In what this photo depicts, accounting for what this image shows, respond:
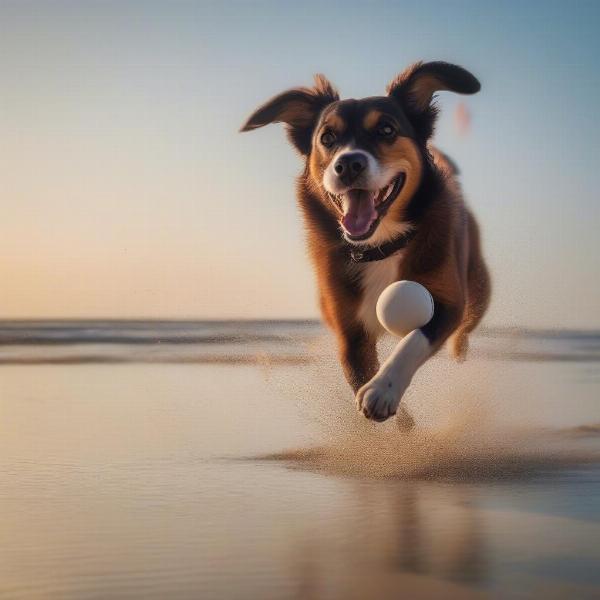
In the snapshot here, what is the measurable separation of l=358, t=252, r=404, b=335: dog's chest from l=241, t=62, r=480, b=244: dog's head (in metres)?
0.13

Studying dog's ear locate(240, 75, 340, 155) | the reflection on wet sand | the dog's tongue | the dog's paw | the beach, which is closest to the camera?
the reflection on wet sand

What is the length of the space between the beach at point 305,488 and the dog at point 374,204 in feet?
1.75

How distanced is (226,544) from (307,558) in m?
0.32

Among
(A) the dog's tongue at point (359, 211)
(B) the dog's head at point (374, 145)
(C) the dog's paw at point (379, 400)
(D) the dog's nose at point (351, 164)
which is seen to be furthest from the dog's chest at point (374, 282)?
(C) the dog's paw at point (379, 400)

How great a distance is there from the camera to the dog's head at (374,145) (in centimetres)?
496

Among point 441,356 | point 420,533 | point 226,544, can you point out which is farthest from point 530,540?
point 441,356

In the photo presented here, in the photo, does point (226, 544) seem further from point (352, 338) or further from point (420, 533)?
point (352, 338)

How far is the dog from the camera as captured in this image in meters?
5.01

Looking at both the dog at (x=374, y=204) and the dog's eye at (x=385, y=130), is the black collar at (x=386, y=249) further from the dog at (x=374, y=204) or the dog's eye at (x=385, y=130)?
the dog's eye at (x=385, y=130)

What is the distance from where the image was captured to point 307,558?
3.51 m

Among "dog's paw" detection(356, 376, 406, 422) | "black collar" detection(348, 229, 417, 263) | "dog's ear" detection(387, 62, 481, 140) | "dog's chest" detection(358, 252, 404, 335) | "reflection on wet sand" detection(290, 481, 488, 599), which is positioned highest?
"dog's ear" detection(387, 62, 481, 140)

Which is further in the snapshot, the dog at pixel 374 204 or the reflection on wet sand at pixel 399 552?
the dog at pixel 374 204

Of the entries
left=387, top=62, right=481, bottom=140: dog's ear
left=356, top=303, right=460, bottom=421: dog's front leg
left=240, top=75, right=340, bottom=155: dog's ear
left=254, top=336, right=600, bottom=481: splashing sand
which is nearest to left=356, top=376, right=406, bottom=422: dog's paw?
left=356, top=303, right=460, bottom=421: dog's front leg

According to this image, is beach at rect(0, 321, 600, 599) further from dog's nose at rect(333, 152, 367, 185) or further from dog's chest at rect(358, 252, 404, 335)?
dog's nose at rect(333, 152, 367, 185)
